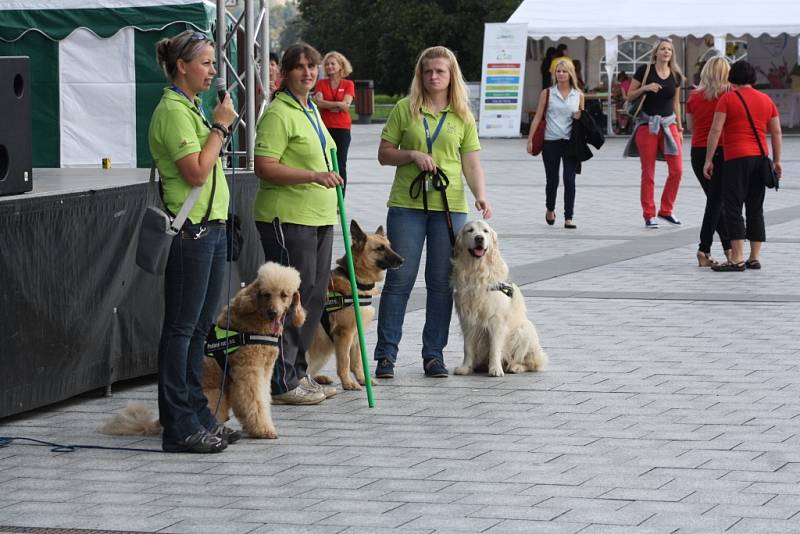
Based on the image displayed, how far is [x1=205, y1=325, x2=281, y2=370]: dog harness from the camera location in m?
6.12

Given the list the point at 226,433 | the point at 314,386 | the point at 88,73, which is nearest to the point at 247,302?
the point at 226,433

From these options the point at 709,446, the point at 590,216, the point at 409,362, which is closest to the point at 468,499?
the point at 709,446

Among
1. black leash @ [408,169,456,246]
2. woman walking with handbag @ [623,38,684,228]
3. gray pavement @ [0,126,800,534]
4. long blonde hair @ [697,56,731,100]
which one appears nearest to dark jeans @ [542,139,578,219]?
woman walking with handbag @ [623,38,684,228]

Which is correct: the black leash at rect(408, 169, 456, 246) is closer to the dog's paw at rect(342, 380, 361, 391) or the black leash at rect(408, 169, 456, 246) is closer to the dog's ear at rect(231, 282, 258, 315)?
the dog's paw at rect(342, 380, 361, 391)

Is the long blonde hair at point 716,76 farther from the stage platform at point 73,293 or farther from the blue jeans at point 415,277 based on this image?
the stage platform at point 73,293

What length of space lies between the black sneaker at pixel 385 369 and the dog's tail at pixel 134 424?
168 cm

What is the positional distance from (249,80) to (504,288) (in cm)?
253

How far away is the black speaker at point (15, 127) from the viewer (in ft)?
→ 21.6

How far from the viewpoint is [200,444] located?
19.4 ft

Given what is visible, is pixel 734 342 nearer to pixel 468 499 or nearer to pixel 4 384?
pixel 468 499

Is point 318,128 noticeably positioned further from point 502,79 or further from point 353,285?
point 502,79

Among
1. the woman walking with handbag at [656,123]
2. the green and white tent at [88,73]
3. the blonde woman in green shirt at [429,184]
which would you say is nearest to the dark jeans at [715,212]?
the woman walking with handbag at [656,123]

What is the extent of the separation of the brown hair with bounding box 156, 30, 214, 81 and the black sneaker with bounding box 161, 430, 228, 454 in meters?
1.53

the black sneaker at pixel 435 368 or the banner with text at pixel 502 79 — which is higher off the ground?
the banner with text at pixel 502 79
